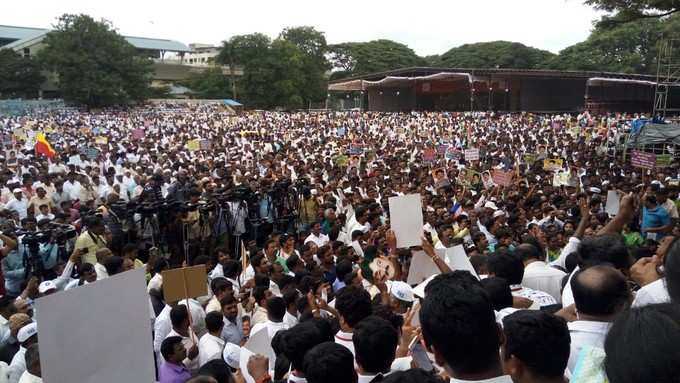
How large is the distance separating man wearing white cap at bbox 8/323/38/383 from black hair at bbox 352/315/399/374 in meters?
2.10

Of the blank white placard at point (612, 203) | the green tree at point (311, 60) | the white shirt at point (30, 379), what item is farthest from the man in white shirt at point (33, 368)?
the green tree at point (311, 60)

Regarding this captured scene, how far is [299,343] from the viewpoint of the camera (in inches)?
97.0

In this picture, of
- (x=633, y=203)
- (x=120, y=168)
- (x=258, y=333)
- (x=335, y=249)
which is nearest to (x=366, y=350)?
(x=258, y=333)

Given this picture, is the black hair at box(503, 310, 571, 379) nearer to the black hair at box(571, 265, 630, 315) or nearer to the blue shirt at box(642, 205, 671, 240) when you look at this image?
the black hair at box(571, 265, 630, 315)

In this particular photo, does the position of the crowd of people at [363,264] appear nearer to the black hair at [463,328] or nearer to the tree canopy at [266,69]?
the black hair at [463,328]

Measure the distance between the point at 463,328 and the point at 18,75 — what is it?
5044cm

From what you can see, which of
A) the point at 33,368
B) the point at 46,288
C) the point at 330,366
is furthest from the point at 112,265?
the point at 330,366

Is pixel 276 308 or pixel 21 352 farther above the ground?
pixel 276 308

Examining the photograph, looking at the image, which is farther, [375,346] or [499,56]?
[499,56]

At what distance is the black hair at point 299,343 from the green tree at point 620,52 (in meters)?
47.0

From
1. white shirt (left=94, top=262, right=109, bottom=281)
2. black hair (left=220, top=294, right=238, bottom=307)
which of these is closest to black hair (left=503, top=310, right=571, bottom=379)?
black hair (left=220, top=294, right=238, bottom=307)

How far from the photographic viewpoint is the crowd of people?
176cm

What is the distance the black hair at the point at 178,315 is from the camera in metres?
3.50

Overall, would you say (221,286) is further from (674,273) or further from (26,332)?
(674,273)
